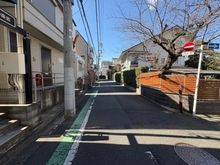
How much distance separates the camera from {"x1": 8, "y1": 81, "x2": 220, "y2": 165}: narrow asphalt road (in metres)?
2.85

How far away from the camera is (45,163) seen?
2721 mm

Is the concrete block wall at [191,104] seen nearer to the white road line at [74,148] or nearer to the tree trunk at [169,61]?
the tree trunk at [169,61]

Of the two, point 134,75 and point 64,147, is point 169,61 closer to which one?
point 64,147

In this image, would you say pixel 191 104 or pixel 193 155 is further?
pixel 191 104

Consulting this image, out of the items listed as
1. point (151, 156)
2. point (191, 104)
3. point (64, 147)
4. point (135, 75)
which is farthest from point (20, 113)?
point (135, 75)

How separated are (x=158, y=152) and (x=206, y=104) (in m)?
4.76

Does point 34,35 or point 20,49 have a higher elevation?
point 34,35

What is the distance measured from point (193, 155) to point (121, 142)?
1.52 metres

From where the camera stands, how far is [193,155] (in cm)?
305

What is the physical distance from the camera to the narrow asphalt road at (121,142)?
112 inches

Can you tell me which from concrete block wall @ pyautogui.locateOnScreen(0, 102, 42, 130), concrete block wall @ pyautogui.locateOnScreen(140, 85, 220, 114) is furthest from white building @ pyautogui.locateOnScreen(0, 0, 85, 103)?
concrete block wall @ pyautogui.locateOnScreen(140, 85, 220, 114)

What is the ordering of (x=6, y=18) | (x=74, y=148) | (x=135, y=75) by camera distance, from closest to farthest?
(x=74, y=148)
(x=6, y=18)
(x=135, y=75)

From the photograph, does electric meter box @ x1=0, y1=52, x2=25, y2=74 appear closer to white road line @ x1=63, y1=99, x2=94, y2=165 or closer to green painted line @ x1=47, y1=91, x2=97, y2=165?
green painted line @ x1=47, y1=91, x2=97, y2=165

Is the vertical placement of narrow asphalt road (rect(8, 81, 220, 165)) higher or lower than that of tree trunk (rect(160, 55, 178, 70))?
lower
